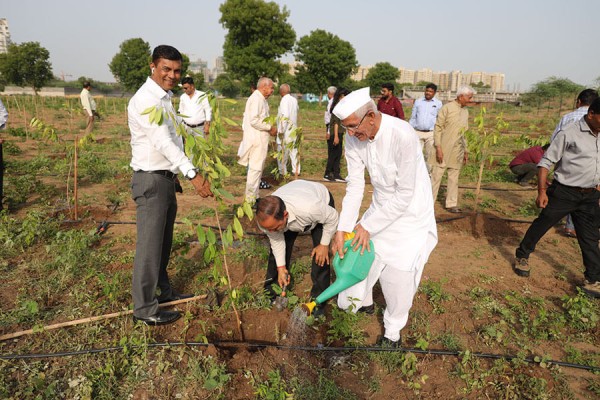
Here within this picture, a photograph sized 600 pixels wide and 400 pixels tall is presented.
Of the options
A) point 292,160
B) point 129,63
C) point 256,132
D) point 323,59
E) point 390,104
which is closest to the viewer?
point 256,132

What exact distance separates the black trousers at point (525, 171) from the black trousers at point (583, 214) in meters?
4.29

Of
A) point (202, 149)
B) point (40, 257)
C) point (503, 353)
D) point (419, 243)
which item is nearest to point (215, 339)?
point (202, 149)

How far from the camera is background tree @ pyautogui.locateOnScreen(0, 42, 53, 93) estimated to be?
103ft

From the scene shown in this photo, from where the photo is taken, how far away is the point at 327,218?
2865mm

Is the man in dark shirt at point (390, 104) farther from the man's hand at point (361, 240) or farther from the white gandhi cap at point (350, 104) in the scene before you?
the white gandhi cap at point (350, 104)

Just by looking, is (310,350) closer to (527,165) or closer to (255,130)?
(255,130)

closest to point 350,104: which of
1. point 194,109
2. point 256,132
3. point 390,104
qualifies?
point 256,132

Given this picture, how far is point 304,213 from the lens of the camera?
271 centimetres

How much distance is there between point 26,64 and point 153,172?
38.0 metres

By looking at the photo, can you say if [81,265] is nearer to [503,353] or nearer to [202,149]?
[202,149]

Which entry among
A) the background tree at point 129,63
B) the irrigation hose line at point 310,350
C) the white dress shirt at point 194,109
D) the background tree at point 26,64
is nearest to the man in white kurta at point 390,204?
the irrigation hose line at point 310,350

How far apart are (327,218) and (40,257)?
3.17 metres

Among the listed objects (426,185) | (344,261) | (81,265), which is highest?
(426,185)

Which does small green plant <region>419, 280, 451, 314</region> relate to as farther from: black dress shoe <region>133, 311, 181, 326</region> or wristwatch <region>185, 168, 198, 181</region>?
wristwatch <region>185, 168, 198, 181</region>
